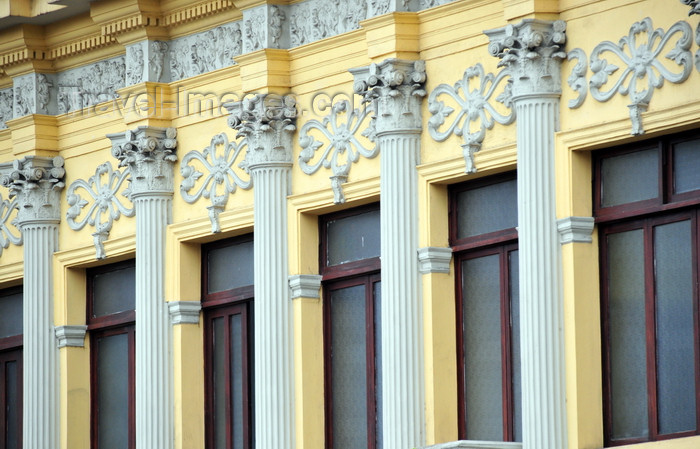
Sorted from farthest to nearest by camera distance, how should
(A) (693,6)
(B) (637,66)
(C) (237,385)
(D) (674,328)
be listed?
(C) (237,385) → (B) (637,66) → (D) (674,328) → (A) (693,6)

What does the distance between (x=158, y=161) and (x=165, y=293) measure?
5.36 ft

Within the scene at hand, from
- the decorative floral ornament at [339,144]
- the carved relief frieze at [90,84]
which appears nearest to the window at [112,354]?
the carved relief frieze at [90,84]

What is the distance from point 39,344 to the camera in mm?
29766

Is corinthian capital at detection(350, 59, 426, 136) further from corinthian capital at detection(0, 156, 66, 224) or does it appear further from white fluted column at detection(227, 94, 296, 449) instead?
corinthian capital at detection(0, 156, 66, 224)

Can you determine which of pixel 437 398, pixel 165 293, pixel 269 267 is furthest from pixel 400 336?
pixel 165 293

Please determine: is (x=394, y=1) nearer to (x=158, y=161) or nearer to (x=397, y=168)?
(x=397, y=168)

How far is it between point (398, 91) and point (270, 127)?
85.1 inches

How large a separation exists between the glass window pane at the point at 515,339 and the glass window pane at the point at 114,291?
6.70 metres

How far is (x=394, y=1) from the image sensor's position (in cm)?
2509

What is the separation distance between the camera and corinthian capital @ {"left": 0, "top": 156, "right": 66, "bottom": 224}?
98.1 ft

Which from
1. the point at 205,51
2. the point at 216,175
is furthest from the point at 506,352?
the point at 205,51

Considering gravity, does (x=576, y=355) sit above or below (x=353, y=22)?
below

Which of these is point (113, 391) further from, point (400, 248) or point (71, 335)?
point (400, 248)

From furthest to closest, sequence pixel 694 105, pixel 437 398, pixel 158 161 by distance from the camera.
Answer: pixel 158 161
pixel 437 398
pixel 694 105
